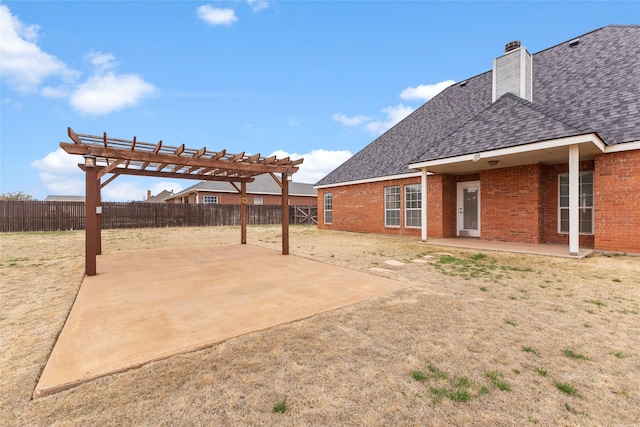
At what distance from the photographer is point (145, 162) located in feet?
25.2

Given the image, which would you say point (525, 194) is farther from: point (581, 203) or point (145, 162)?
point (145, 162)

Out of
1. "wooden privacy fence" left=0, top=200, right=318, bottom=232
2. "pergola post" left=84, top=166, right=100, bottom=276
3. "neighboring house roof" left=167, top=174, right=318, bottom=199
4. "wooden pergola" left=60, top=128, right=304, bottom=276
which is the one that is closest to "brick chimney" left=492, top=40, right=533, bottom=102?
"wooden pergola" left=60, top=128, right=304, bottom=276

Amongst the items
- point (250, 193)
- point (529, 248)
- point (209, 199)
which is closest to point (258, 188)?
point (250, 193)

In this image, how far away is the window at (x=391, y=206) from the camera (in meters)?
13.8

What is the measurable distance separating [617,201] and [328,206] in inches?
516

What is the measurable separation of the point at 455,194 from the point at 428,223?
1.73m

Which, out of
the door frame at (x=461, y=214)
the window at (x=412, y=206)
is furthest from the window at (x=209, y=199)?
the door frame at (x=461, y=214)

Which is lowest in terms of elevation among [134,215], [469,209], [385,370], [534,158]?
[385,370]

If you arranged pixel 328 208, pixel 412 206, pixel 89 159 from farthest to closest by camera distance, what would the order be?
pixel 328 208
pixel 412 206
pixel 89 159

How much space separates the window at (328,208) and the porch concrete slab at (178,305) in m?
10.8

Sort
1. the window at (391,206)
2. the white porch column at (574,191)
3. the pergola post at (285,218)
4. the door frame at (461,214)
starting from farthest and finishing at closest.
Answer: the window at (391,206) < the door frame at (461,214) < the pergola post at (285,218) < the white porch column at (574,191)

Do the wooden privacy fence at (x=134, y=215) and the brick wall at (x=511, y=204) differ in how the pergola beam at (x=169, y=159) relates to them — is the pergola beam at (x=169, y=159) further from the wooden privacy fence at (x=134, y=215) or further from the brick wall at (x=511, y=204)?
the wooden privacy fence at (x=134, y=215)

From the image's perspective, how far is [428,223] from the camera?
1237 cm

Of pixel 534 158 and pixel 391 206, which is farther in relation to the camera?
pixel 391 206
